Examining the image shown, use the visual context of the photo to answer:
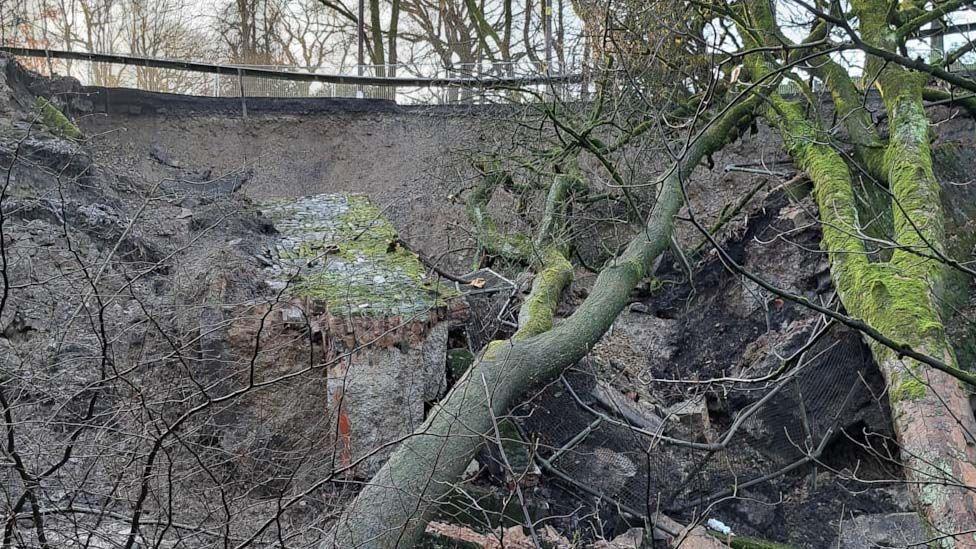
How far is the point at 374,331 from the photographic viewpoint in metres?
5.84

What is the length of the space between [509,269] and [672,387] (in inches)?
86.2

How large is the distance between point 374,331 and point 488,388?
1.58 meters

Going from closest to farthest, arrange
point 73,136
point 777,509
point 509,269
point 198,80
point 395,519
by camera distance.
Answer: point 395,519 < point 777,509 < point 509,269 < point 73,136 < point 198,80

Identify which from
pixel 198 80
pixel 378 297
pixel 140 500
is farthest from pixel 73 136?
pixel 140 500

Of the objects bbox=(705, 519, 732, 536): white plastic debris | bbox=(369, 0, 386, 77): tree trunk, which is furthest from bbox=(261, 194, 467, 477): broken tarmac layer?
bbox=(369, 0, 386, 77): tree trunk

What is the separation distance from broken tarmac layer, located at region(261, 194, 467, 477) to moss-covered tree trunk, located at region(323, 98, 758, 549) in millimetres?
808

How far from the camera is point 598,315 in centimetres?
552

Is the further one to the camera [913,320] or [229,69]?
[229,69]

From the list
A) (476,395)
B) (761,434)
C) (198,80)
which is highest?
(198,80)

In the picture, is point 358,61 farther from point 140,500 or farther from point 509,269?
point 140,500

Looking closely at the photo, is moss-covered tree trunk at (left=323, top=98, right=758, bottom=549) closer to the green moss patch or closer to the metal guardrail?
the green moss patch

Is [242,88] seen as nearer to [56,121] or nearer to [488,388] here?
[56,121]

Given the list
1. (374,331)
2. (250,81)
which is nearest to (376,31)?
(250,81)

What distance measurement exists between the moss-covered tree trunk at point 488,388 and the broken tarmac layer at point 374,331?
0.81 metres
